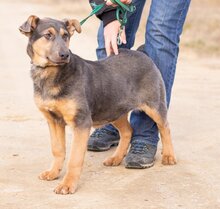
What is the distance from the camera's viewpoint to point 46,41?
18.9 ft

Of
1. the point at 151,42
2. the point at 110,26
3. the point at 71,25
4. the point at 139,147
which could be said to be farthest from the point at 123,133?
the point at 71,25

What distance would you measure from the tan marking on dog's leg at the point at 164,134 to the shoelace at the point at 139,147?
0.17 m

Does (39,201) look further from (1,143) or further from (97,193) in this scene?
(1,143)

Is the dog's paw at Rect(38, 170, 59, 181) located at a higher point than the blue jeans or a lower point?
lower

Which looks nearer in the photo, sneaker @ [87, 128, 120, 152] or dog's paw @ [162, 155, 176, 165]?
dog's paw @ [162, 155, 176, 165]

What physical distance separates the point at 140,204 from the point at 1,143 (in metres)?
2.35

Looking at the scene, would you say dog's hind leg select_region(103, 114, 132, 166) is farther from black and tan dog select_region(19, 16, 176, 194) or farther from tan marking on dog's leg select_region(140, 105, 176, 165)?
tan marking on dog's leg select_region(140, 105, 176, 165)

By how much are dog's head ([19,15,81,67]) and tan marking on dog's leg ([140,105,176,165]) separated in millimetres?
1140

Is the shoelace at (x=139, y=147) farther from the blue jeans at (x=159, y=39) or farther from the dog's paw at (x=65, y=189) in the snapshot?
the dog's paw at (x=65, y=189)

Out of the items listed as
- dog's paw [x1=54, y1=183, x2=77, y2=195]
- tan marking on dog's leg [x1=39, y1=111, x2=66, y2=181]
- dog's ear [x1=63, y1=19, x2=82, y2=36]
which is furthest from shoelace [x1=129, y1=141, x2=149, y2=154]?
dog's ear [x1=63, y1=19, x2=82, y2=36]

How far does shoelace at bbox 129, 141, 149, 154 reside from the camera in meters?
6.62

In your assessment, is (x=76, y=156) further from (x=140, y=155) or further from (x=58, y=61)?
(x=140, y=155)

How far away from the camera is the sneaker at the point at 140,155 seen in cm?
643

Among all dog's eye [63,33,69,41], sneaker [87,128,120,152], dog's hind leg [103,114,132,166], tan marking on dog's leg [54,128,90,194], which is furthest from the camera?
sneaker [87,128,120,152]
